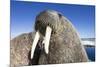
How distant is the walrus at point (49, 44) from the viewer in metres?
2.04

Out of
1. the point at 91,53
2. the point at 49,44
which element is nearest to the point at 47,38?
the point at 49,44

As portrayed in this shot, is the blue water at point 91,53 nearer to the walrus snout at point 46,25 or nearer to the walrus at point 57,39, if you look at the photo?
the walrus at point 57,39

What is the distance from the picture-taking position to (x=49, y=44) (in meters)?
2.14

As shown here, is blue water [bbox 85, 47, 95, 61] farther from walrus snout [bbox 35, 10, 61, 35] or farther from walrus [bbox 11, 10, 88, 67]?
walrus snout [bbox 35, 10, 61, 35]

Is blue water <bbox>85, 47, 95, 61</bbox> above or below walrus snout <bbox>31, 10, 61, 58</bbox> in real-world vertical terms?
below

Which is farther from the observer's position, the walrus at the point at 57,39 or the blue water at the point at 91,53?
the blue water at the point at 91,53

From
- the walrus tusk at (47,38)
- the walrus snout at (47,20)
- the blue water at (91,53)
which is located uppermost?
the walrus snout at (47,20)

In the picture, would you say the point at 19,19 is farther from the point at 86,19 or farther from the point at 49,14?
the point at 86,19

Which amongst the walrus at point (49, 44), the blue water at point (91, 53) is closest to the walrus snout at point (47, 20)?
the walrus at point (49, 44)

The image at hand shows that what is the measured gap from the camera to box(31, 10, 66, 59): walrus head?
2104mm

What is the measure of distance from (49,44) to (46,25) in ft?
0.58

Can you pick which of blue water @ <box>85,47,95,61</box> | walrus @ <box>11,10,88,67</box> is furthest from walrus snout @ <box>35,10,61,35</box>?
blue water @ <box>85,47,95,61</box>

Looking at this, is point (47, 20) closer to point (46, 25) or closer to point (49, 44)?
point (46, 25)

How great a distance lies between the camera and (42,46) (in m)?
2.11
